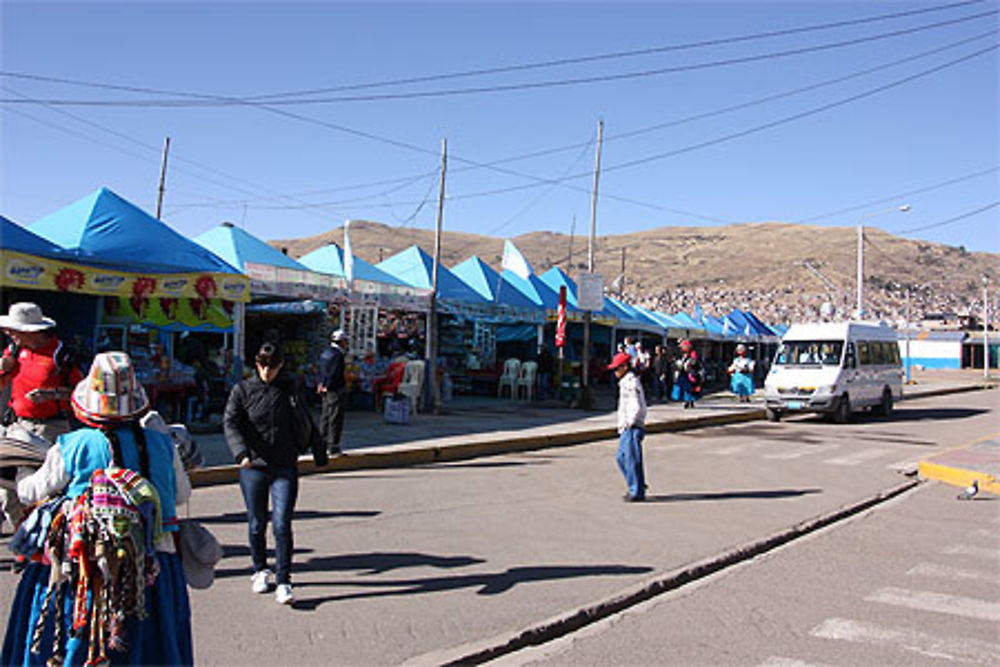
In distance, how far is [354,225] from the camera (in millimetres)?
170125

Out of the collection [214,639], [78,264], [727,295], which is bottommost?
[214,639]

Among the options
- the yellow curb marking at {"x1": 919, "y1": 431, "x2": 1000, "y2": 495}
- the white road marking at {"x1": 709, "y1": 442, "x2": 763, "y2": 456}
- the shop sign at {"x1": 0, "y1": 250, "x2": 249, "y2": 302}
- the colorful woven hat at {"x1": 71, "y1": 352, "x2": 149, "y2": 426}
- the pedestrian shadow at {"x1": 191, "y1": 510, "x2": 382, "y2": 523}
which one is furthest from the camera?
the white road marking at {"x1": 709, "y1": 442, "x2": 763, "y2": 456}

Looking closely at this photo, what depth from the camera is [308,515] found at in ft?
27.6

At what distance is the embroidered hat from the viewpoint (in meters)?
5.89

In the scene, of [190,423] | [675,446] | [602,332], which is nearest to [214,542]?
[190,423]

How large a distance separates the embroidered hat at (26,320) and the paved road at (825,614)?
3.88m

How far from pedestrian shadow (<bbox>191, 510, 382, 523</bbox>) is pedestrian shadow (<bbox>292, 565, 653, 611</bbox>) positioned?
2.27 metres

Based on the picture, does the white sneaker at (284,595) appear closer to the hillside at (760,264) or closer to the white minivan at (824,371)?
the white minivan at (824,371)

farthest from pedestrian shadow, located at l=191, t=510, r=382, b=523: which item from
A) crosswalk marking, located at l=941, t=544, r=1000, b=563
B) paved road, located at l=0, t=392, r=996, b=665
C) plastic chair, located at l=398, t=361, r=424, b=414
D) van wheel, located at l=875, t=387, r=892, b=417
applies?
van wheel, located at l=875, t=387, r=892, b=417

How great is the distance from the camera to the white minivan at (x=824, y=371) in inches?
809

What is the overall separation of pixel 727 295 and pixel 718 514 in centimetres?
8600

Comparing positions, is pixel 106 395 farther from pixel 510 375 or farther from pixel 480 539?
pixel 510 375

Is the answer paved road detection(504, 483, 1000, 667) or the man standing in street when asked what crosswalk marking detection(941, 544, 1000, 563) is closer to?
paved road detection(504, 483, 1000, 667)

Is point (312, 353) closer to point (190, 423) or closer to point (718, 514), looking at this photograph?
point (190, 423)
